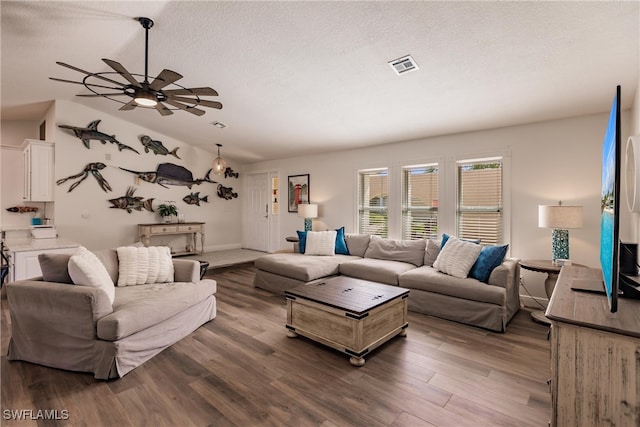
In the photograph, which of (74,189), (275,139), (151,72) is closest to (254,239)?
(275,139)

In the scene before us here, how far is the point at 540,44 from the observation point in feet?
7.79

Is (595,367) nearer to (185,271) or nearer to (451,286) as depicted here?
(451,286)

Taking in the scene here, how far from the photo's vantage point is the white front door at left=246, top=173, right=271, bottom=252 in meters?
7.45

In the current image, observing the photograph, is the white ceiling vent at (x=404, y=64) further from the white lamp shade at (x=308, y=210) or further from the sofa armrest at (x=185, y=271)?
the white lamp shade at (x=308, y=210)

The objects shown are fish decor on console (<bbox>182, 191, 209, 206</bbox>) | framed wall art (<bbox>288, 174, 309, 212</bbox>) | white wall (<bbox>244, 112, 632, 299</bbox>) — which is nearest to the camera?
white wall (<bbox>244, 112, 632, 299</bbox>)

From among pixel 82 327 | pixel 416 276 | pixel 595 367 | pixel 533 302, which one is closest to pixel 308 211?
pixel 416 276

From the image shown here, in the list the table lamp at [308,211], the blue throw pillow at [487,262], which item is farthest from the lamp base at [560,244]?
the table lamp at [308,211]

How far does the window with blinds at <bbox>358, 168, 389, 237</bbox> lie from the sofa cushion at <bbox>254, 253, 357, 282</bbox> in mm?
894

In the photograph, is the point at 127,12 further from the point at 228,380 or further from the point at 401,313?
the point at 401,313

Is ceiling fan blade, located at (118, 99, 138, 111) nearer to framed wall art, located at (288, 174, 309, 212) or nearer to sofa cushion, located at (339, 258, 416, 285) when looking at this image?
sofa cushion, located at (339, 258, 416, 285)

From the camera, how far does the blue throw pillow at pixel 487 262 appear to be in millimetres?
3330

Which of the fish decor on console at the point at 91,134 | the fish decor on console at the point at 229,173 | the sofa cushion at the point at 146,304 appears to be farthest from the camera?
the fish decor on console at the point at 229,173

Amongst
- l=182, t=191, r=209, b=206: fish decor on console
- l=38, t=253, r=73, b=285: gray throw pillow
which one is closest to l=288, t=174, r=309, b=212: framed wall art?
l=182, t=191, r=209, b=206: fish decor on console

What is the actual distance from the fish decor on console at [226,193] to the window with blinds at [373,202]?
378 cm
